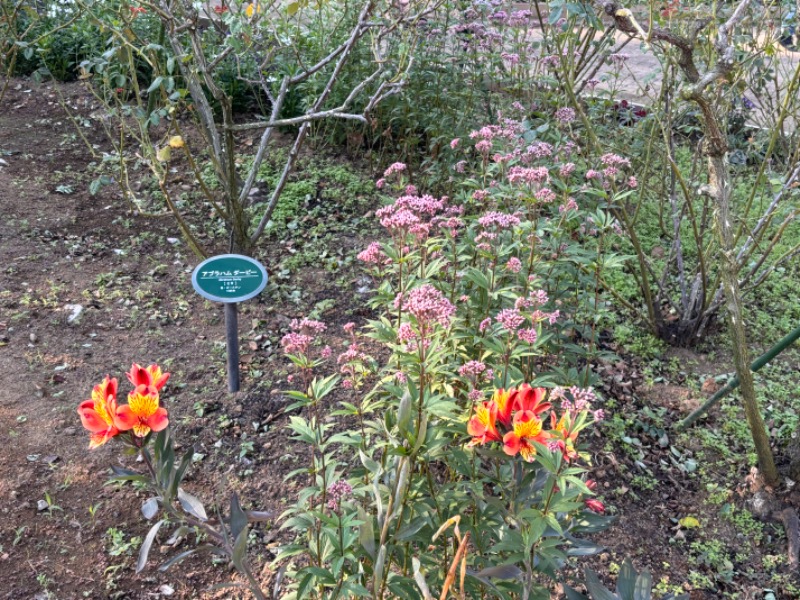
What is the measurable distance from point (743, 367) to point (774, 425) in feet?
2.49

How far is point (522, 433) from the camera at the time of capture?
1.35 m

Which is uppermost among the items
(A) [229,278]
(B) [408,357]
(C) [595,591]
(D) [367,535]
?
(B) [408,357]

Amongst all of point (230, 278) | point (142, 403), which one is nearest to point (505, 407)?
point (142, 403)

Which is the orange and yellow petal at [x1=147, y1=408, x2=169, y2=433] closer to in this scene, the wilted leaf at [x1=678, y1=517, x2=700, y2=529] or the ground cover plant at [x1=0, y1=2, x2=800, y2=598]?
the ground cover plant at [x1=0, y1=2, x2=800, y2=598]

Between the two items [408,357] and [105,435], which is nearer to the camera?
[105,435]

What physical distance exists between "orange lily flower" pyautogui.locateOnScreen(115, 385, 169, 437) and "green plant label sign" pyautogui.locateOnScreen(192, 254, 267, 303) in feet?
4.14

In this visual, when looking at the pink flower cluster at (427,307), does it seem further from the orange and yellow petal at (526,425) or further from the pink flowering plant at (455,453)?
the orange and yellow petal at (526,425)

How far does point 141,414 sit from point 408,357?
2.06 feet

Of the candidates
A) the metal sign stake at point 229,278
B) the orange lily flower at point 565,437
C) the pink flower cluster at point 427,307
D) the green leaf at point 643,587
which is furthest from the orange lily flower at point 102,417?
the metal sign stake at point 229,278

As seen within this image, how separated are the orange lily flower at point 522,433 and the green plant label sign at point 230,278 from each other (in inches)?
58.2

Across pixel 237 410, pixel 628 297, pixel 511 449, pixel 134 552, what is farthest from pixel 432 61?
pixel 511 449

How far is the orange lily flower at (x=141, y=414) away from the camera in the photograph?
4.45ft

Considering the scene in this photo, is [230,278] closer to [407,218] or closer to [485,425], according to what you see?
[407,218]

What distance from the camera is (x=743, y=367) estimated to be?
8.33 feet
